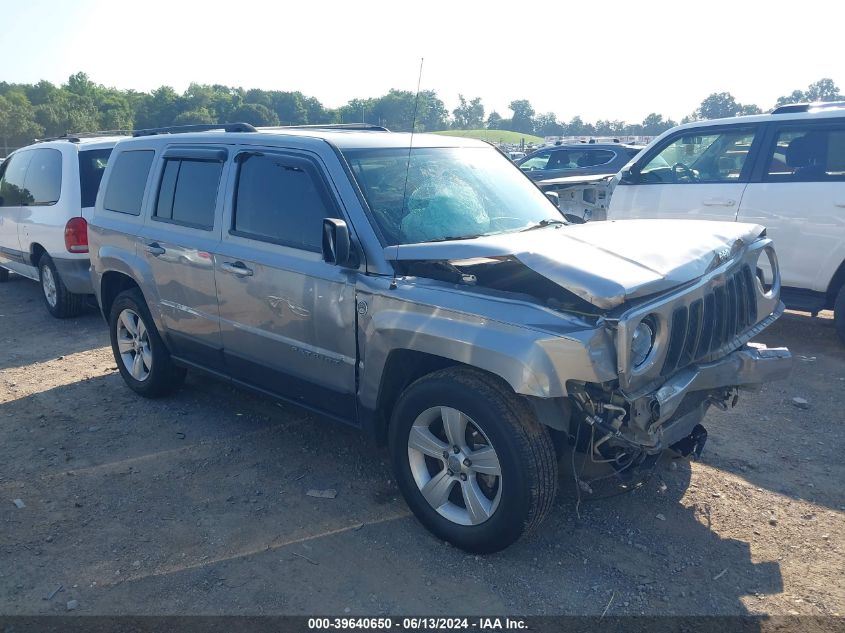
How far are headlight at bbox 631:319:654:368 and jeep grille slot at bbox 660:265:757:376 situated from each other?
0.35ft

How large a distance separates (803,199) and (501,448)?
15.1 ft

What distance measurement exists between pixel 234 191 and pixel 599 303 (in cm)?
257

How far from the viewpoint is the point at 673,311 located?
125 inches

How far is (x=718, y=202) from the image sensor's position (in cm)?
675

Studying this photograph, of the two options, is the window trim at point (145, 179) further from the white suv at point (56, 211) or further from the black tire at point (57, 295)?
the black tire at point (57, 295)

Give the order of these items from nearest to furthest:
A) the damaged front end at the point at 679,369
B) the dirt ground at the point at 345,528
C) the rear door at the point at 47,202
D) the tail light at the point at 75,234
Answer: the damaged front end at the point at 679,369, the dirt ground at the point at 345,528, the tail light at the point at 75,234, the rear door at the point at 47,202

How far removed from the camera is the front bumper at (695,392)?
3.05 meters

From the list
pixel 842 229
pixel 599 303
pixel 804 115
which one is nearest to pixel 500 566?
pixel 599 303

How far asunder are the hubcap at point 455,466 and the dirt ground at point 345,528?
0.23m

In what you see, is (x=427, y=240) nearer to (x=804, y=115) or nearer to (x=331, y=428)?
(x=331, y=428)

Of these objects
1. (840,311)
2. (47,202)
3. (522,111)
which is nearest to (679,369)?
(840,311)

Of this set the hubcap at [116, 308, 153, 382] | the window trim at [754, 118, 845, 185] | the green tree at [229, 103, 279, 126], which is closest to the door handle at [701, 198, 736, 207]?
the window trim at [754, 118, 845, 185]

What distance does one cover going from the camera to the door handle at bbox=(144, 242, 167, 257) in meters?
4.98

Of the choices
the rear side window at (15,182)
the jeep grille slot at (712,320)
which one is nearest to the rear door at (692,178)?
the jeep grille slot at (712,320)
